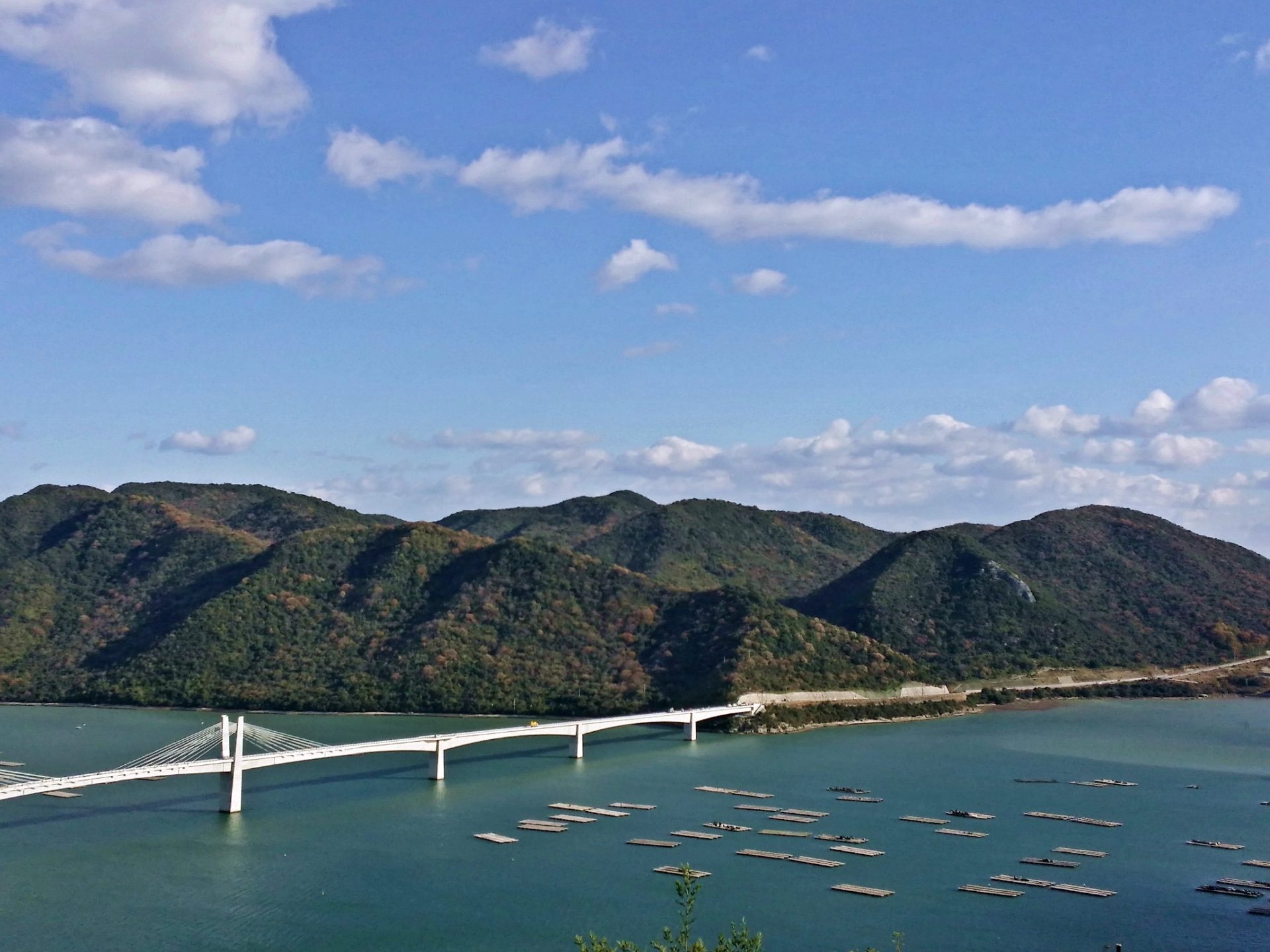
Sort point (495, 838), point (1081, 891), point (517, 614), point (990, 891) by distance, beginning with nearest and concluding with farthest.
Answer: point (990, 891), point (1081, 891), point (495, 838), point (517, 614)

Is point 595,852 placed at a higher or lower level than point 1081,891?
higher

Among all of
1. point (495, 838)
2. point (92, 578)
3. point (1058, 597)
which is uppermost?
point (92, 578)

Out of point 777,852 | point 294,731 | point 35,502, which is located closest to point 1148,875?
point 777,852

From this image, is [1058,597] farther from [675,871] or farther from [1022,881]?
[675,871]

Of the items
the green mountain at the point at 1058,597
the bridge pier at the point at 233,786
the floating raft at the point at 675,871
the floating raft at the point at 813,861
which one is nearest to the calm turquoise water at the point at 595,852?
the floating raft at the point at 675,871

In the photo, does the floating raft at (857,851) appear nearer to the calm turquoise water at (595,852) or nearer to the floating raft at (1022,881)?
the calm turquoise water at (595,852)

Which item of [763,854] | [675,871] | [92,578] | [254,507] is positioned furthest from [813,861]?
[254,507]

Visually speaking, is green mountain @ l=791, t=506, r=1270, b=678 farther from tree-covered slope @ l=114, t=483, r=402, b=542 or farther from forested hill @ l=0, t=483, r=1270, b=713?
tree-covered slope @ l=114, t=483, r=402, b=542

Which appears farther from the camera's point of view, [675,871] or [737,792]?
[737,792]
